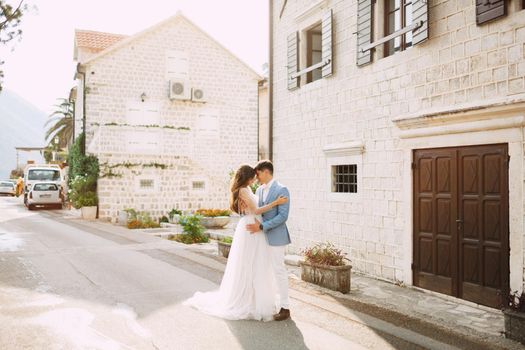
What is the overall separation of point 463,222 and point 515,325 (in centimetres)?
216

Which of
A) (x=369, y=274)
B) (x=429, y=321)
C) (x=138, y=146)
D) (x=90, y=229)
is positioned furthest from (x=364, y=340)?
(x=138, y=146)

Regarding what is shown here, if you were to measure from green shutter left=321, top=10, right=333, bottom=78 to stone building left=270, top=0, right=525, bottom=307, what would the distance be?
43 mm

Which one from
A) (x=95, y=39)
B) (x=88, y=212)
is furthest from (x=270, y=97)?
(x=95, y=39)

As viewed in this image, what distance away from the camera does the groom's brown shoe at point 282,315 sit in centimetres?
598

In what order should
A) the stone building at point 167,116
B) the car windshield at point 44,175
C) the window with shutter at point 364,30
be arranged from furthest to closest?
the car windshield at point 44,175 < the stone building at point 167,116 < the window with shutter at point 364,30

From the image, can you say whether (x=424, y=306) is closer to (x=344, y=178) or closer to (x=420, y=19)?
(x=344, y=178)

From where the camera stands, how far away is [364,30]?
948cm

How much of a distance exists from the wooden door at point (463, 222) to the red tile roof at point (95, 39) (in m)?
22.2

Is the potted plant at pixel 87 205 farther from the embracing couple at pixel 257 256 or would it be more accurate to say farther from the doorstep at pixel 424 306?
the embracing couple at pixel 257 256

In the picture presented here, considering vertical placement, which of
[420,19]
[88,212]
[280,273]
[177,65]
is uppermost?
[177,65]

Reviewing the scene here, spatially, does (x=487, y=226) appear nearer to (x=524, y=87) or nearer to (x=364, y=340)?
(x=524, y=87)

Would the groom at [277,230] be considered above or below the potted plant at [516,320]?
above

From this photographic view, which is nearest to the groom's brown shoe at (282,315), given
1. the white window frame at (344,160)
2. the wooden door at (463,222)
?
the wooden door at (463,222)

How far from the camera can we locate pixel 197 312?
6.27 m
